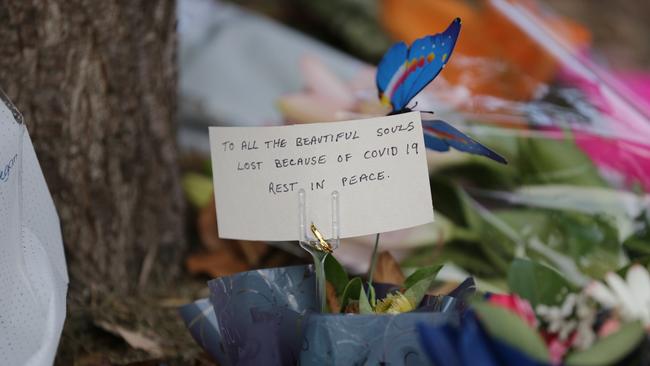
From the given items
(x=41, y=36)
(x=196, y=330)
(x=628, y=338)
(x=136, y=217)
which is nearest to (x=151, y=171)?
(x=136, y=217)

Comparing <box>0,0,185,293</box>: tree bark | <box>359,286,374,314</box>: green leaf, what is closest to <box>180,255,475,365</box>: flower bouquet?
<box>359,286,374,314</box>: green leaf

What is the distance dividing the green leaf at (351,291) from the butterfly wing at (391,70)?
19 centimetres

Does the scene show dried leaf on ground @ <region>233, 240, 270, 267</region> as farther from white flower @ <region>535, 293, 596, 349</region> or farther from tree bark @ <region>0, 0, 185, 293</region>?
white flower @ <region>535, 293, 596, 349</region>

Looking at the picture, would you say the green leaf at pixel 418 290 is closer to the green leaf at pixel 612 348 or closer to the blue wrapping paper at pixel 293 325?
the blue wrapping paper at pixel 293 325

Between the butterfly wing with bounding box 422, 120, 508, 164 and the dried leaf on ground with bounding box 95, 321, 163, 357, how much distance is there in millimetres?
397

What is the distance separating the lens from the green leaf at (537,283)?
739 millimetres

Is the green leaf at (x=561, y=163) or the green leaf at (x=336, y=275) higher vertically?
the green leaf at (x=561, y=163)

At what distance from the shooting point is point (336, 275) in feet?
2.68

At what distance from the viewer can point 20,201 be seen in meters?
0.76

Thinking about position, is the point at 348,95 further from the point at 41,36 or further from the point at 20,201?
the point at 20,201

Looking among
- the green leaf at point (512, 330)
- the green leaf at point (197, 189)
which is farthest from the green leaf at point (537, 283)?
the green leaf at point (197, 189)

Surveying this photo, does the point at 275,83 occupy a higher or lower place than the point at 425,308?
higher

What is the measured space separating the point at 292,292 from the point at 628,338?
1.07 ft

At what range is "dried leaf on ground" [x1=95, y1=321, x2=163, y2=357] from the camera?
3.23 feet
